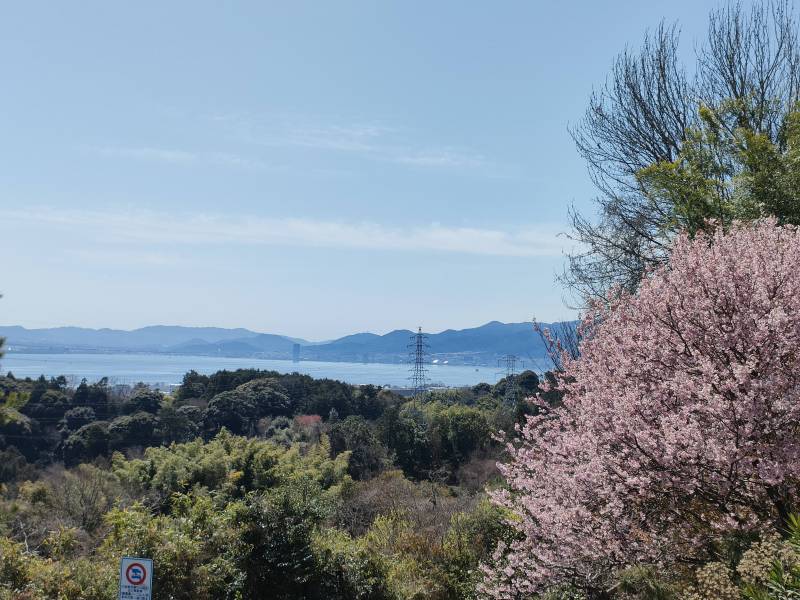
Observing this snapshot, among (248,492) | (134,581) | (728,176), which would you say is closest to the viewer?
(134,581)

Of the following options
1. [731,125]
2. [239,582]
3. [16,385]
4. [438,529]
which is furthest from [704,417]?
[16,385]

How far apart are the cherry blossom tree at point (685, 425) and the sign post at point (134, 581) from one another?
10.6 ft

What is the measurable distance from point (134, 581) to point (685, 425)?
482 cm

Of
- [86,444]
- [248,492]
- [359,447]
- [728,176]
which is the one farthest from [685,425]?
[86,444]

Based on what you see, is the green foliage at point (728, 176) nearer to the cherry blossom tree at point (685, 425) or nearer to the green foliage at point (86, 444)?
the cherry blossom tree at point (685, 425)

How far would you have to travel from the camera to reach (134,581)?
6.25m

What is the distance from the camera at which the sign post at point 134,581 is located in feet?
20.4

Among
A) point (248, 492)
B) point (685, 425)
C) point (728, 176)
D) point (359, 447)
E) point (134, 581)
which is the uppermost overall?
point (728, 176)

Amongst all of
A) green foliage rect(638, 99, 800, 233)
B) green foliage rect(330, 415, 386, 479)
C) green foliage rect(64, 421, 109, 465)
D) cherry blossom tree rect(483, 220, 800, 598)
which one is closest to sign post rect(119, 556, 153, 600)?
cherry blossom tree rect(483, 220, 800, 598)

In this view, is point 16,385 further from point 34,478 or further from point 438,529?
point 438,529

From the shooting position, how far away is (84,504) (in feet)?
63.7

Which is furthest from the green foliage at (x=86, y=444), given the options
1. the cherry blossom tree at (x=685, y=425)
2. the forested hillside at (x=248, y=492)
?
the cherry blossom tree at (x=685, y=425)

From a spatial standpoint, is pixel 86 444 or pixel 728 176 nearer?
pixel 728 176

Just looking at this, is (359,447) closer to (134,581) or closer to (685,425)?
(134,581)
